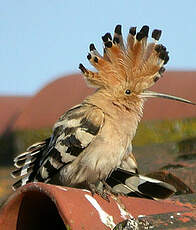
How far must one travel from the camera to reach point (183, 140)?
160 inches

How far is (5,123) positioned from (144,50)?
9.03 ft

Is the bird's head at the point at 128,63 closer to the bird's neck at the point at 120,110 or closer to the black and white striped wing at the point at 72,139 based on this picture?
the bird's neck at the point at 120,110

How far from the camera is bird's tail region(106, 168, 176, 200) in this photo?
2.60 metres

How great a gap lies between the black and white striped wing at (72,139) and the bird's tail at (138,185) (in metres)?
0.25

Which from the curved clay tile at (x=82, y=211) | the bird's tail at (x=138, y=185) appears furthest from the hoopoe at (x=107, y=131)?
the curved clay tile at (x=82, y=211)

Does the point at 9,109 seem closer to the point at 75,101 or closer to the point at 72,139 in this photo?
the point at 75,101

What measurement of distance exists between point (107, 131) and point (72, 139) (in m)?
0.16

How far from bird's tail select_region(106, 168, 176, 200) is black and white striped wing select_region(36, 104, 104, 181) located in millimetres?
254

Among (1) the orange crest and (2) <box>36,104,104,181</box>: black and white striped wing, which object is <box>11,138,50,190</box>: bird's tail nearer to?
(2) <box>36,104,104,181</box>: black and white striped wing

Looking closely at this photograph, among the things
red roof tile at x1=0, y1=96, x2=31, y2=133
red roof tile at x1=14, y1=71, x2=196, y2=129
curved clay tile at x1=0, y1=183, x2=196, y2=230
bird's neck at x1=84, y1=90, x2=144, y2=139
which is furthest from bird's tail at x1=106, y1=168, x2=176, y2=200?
red roof tile at x1=0, y1=96, x2=31, y2=133

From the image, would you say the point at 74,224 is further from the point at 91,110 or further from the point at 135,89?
the point at 135,89

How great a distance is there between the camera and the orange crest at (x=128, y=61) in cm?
308

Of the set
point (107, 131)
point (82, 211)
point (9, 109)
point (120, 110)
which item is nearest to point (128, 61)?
point (120, 110)

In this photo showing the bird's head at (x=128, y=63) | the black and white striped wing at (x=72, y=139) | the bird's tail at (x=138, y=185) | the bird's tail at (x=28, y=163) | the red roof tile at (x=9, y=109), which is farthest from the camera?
the red roof tile at (x=9, y=109)
